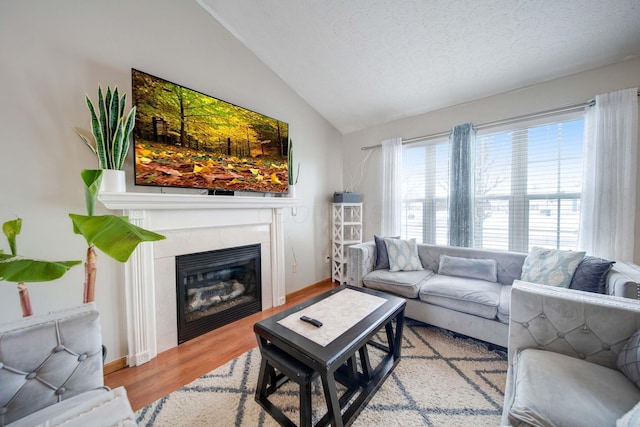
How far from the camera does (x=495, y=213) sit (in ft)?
8.46

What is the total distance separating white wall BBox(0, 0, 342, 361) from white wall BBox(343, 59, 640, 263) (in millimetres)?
2265

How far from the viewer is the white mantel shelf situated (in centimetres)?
154

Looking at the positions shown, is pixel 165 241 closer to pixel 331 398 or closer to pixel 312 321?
pixel 312 321

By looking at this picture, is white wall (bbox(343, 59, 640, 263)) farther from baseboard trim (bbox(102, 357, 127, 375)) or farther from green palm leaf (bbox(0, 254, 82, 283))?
green palm leaf (bbox(0, 254, 82, 283))

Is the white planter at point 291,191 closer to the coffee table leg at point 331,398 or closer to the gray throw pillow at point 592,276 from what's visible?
the coffee table leg at point 331,398

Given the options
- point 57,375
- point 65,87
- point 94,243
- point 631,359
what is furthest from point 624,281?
point 65,87

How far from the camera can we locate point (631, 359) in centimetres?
94

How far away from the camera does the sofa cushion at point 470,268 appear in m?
2.20

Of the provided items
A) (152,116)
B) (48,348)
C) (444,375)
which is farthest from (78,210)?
(444,375)

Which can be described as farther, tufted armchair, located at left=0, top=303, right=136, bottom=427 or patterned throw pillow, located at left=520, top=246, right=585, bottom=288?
patterned throw pillow, located at left=520, top=246, right=585, bottom=288

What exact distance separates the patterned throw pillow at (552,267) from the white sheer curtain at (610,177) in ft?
1.42

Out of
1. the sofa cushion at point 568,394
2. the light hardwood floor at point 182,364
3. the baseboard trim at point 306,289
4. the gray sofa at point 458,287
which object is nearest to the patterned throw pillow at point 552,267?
the gray sofa at point 458,287

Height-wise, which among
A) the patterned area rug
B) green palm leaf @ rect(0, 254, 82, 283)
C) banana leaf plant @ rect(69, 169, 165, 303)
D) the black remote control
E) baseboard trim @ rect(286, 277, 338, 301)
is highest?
banana leaf plant @ rect(69, 169, 165, 303)

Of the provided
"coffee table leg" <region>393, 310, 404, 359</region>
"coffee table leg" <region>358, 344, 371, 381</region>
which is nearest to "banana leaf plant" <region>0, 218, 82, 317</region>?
"coffee table leg" <region>358, 344, 371, 381</region>
